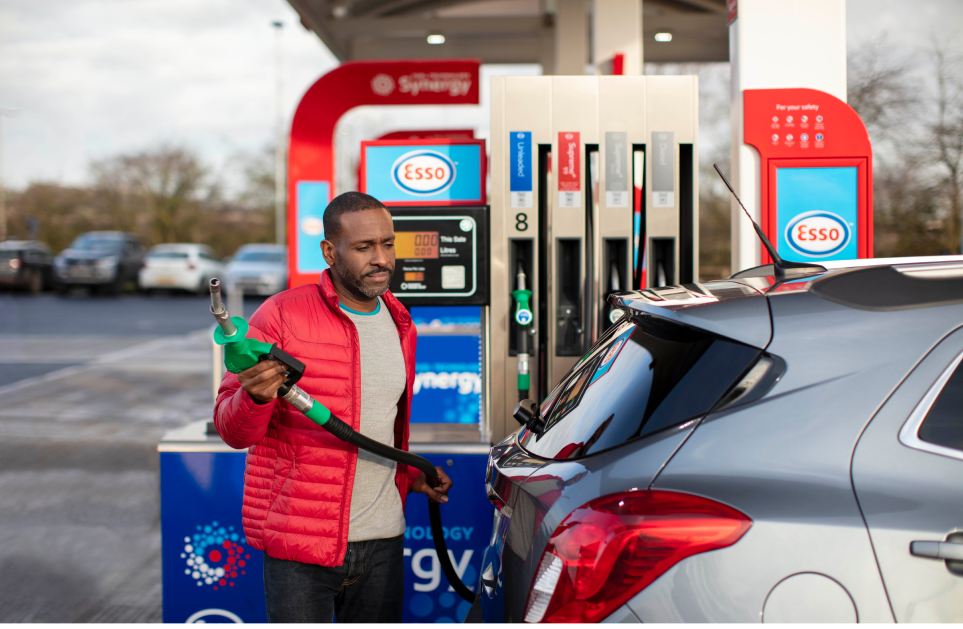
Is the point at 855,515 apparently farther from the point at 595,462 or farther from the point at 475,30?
the point at 475,30

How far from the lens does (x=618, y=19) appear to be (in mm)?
5871

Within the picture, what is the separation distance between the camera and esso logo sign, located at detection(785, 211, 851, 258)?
3486mm

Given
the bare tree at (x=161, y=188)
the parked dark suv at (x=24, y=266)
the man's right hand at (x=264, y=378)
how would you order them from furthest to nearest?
the bare tree at (x=161, y=188)
the parked dark suv at (x=24, y=266)
the man's right hand at (x=264, y=378)

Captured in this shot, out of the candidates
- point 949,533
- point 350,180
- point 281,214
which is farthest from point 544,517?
point 281,214

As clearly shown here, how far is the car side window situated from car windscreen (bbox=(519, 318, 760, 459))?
1.15 ft

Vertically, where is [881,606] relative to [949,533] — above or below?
below

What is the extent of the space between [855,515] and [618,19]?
535cm

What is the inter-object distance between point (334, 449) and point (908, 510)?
145 centimetres

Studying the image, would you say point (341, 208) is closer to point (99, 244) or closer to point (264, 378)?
point (264, 378)

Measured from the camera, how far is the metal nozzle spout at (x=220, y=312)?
1618mm

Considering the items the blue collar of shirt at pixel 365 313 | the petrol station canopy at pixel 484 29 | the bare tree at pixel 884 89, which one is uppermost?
the petrol station canopy at pixel 484 29

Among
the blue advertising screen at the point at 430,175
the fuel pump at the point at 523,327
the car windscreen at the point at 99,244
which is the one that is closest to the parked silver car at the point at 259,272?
the car windscreen at the point at 99,244

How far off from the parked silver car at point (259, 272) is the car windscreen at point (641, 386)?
775 inches

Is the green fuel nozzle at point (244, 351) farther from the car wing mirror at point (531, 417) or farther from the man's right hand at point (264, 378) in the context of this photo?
the car wing mirror at point (531, 417)
